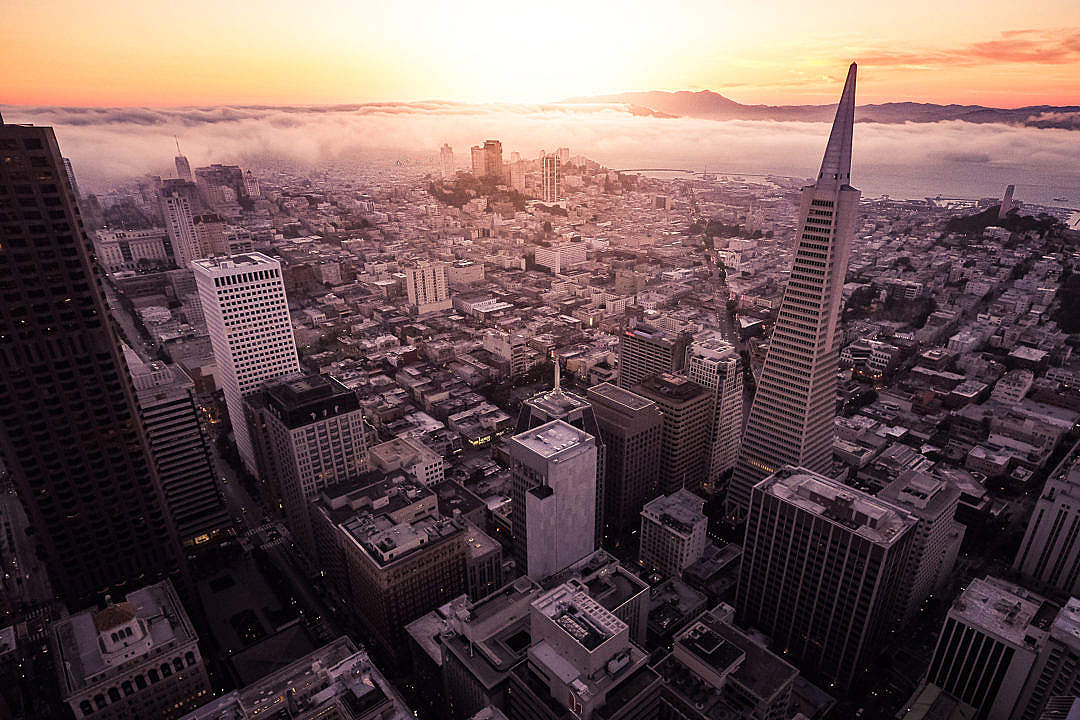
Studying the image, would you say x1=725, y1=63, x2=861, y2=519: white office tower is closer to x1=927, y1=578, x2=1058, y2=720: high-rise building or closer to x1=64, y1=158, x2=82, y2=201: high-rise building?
x1=927, y1=578, x2=1058, y2=720: high-rise building

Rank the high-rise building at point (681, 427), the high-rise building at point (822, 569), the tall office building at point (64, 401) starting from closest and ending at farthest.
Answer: the tall office building at point (64, 401)
the high-rise building at point (822, 569)
the high-rise building at point (681, 427)

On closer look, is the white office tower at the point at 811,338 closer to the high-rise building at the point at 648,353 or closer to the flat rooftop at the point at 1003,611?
the flat rooftop at the point at 1003,611

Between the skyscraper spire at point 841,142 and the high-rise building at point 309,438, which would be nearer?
the skyscraper spire at point 841,142

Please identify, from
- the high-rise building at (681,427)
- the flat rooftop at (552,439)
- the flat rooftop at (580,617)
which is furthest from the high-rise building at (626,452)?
the flat rooftop at (580,617)

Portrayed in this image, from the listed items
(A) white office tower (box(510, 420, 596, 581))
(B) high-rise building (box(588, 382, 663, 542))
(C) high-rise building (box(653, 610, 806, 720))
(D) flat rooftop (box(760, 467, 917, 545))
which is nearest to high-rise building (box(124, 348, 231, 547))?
(A) white office tower (box(510, 420, 596, 581))

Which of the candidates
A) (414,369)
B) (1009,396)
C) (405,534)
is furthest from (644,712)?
(1009,396)

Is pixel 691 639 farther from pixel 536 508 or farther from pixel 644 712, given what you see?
pixel 536 508
